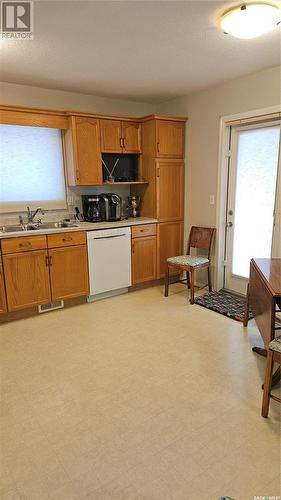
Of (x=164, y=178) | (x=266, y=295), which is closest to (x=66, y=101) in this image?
(x=164, y=178)

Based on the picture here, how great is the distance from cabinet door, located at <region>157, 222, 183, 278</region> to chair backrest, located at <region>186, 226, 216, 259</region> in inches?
9.1

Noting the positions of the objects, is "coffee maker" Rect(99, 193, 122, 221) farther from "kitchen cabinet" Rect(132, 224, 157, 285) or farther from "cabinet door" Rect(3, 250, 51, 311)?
"cabinet door" Rect(3, 250, 51, 311)

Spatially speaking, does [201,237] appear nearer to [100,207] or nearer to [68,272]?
[100,207]

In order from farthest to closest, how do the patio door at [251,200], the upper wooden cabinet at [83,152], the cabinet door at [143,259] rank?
1. the cabinet door at [143,259]
2. the upper wooden cabinet at [83,152]
3. the patio door at [251,200]

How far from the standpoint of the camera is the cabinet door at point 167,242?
13.8 ft

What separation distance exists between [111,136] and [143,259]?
5.34 ft

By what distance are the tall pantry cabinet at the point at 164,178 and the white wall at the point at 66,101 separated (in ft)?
1.64

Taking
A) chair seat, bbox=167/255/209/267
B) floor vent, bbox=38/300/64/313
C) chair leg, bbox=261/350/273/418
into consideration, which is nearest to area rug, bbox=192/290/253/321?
chair seat, bbox=167/255/209/267

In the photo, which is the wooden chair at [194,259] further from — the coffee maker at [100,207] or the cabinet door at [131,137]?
the cabinet door at [131,137]

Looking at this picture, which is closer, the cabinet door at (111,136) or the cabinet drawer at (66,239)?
the cabinet drawer at (66,239)

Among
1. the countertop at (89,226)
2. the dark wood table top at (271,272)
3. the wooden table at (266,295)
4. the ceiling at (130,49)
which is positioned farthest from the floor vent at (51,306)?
the ceiling at (130,49)

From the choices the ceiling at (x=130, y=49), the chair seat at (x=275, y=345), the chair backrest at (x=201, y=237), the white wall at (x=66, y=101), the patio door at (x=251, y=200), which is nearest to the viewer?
the chair seat at (x=275, y=345)

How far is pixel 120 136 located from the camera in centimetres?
397

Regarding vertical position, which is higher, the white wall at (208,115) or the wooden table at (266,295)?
the white wall at (208,115)
